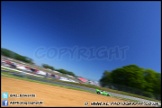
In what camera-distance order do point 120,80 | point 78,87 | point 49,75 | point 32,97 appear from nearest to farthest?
point 32,97
point 120,80
point 78,87
point 49,75

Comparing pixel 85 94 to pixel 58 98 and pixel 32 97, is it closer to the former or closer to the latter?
pixel 58 98

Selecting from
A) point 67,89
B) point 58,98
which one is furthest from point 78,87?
point 58,98

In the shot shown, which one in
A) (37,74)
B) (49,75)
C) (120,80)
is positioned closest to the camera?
(120,80)

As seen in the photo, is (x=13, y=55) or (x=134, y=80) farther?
(x=13, y=55)

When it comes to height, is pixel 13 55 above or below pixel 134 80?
above

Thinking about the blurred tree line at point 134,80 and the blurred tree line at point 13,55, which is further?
the blurred tree line at point 13,55

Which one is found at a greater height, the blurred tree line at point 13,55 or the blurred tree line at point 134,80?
the blurred tree line at point 13,55

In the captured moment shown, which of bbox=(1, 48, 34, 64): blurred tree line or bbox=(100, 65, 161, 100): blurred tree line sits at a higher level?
bbox=(1, 48, 34, 64): blurred tree line

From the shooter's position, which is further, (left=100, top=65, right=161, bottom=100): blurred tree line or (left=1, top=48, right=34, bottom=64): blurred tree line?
(left=1, top=48, right=34, bottom=64): blurred tree line
